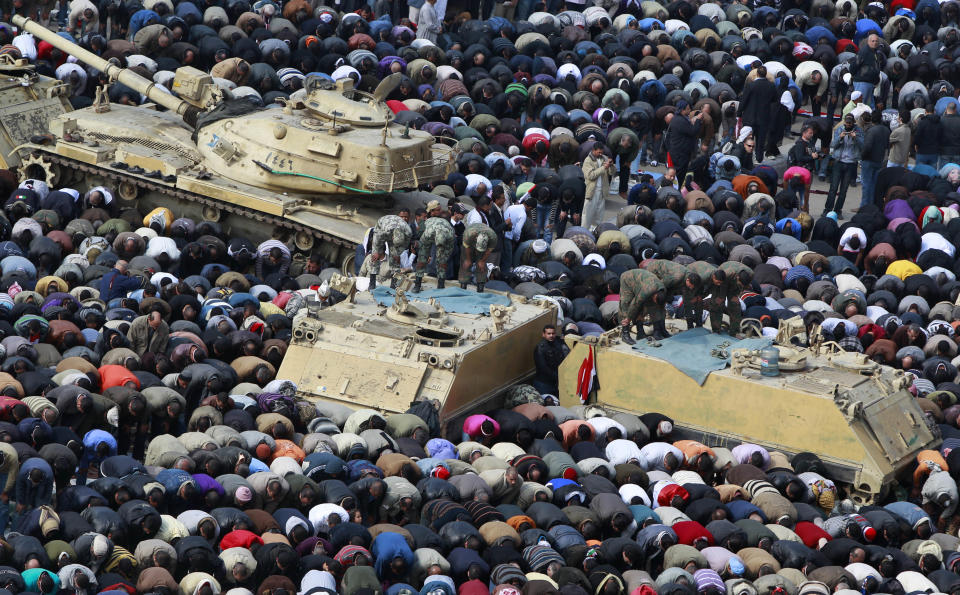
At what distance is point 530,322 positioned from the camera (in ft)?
83.4

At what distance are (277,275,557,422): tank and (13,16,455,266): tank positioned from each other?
152 inches

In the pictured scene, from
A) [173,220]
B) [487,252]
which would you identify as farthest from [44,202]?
[487,252]

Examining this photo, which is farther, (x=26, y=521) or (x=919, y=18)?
(x=919, y=18)

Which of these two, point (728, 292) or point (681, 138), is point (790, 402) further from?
point (681, 138)

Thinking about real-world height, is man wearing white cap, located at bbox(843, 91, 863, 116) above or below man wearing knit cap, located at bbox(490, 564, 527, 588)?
above

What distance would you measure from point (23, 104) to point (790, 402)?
15.9 metres

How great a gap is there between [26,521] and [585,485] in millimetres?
6655

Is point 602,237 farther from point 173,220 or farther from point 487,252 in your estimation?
point 173,220

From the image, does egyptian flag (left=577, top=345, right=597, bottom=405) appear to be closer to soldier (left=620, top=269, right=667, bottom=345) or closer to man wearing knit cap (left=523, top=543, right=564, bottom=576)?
soldier (left=620, top=269, right=667, bottom=345)

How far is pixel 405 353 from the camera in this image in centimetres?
2400

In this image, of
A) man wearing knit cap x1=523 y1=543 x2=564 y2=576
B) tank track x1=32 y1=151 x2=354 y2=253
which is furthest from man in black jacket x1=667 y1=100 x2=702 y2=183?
man wearing knit cap x1=523 y1=543 x2=564 y2=576

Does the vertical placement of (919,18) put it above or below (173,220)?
above

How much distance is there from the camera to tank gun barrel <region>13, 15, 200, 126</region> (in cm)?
3177

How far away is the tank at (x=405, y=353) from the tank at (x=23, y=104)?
9.00 metres
